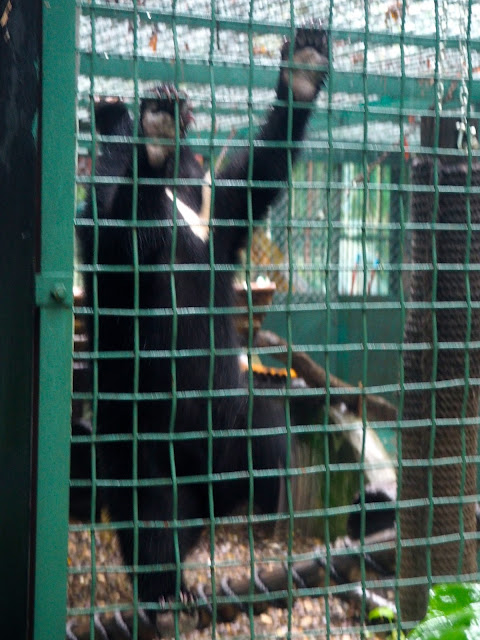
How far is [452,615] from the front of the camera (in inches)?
31.7

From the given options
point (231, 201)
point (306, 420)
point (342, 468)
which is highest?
point (231, 201)

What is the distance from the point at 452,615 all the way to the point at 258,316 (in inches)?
114

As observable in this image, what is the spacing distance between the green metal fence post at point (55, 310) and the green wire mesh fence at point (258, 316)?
0.17 feet

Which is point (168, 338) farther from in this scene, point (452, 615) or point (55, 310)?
point (452, 615)

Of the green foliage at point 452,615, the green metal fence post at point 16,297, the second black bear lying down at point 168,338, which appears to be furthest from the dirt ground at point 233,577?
the green foliage at point 452,615

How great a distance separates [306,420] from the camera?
4199 mm

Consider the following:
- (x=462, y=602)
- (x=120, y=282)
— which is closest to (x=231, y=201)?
(x=120, y=282)

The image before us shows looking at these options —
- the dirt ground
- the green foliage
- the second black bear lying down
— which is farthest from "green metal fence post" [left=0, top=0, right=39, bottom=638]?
the green foliage

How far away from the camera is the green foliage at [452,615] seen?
78 centimetres

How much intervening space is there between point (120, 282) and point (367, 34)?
1.20 meters

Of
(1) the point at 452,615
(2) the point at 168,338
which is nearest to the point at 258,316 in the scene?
(2) the point at 168,338

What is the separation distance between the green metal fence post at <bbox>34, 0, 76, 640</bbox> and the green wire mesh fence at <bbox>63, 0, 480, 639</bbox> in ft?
0.17

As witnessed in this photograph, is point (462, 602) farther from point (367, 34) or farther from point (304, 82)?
point (304, 82)

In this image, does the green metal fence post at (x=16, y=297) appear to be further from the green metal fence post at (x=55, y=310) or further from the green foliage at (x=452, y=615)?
the green foliage at (x=452, y=615)
